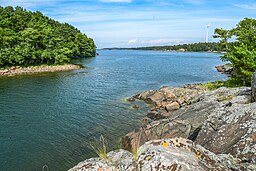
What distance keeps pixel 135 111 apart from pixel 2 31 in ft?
190

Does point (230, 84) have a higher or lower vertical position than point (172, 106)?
higher

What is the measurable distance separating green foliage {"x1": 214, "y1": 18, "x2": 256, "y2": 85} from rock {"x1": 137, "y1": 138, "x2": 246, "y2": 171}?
22.4m

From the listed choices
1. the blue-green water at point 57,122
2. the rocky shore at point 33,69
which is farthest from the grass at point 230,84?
the rocky shore at point 33,69

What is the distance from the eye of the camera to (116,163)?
665 cm

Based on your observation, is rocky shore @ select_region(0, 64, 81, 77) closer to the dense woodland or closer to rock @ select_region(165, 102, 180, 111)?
the dense woodland

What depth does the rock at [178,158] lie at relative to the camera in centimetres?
534

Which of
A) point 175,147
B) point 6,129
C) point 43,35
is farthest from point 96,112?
point 43,35

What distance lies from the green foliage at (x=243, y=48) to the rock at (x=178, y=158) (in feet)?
73.5

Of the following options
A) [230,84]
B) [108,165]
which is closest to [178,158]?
[108,165]

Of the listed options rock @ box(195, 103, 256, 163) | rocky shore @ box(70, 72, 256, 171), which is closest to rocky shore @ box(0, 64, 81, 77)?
rocky shore @ box(70, 72, 256, 171)

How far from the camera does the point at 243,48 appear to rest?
92.9 feet

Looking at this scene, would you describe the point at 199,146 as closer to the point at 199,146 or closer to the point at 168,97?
the point at 199,146

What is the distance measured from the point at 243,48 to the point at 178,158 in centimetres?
2739

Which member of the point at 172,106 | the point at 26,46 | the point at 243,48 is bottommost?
the point at 172,106
